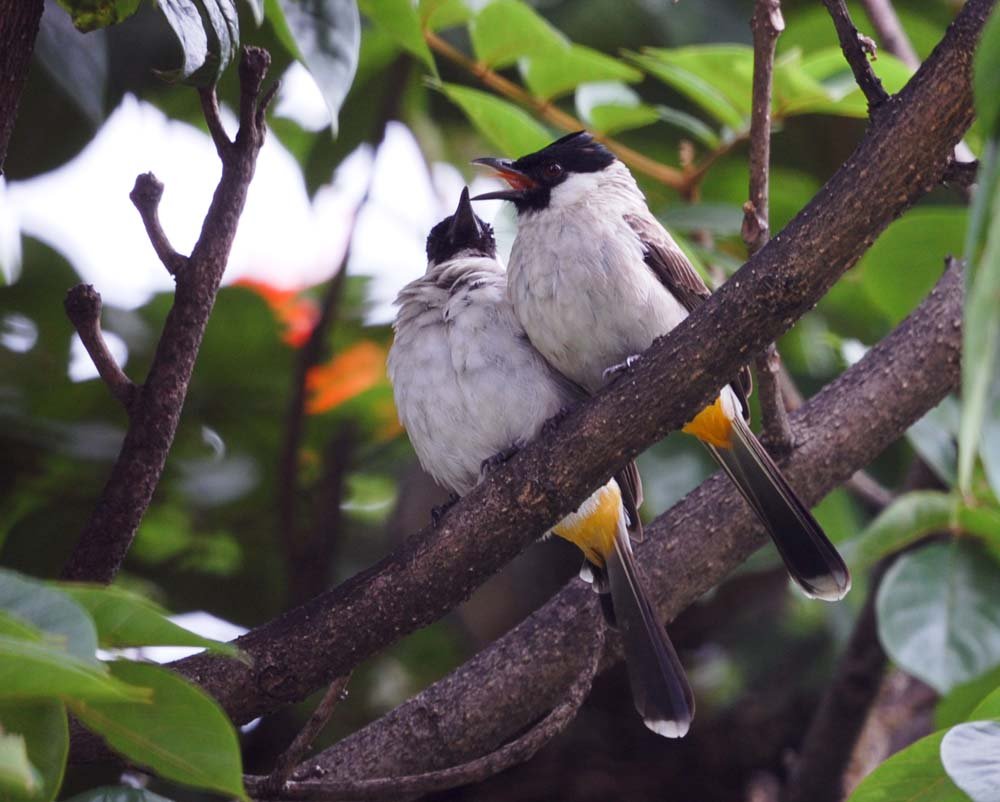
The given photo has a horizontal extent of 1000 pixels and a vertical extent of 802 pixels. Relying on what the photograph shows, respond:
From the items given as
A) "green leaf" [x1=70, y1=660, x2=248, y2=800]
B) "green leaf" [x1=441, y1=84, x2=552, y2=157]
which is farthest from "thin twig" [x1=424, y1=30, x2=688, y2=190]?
"green leaf" [x1=70, y1=660, x2=248, y2=800]

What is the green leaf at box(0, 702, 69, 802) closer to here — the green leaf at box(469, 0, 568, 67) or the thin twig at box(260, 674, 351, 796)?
the thin twig at box(260, 674, 351, 796)

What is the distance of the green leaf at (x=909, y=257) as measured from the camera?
112 inches

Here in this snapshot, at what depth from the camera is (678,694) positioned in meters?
2.54

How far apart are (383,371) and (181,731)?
234 cm

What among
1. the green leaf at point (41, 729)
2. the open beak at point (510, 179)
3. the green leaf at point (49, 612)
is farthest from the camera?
the open beak at point (510, 179)

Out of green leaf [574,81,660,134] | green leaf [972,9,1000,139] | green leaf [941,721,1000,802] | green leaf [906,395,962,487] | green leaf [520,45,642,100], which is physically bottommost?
green leaf [906,395,962,487]

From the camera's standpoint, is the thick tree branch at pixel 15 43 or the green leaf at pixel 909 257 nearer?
the thick tree branch at pixel 15 43

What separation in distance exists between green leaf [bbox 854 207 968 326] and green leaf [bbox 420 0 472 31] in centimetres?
103

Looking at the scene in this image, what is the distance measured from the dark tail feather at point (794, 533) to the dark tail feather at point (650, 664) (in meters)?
0.29

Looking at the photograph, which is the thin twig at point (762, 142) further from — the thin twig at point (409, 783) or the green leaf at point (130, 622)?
the green leaf at point (130, 622)

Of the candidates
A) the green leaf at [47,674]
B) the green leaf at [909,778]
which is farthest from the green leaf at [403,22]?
the green leaf at [47,674]

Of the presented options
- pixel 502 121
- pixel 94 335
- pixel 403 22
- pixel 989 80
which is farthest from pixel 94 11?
pixel 989 80

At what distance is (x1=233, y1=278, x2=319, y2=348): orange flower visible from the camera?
127 inches

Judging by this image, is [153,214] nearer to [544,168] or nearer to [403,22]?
[403,22]
